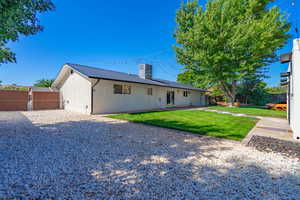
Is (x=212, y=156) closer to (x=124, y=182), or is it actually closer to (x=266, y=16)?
(x=124, y=182)

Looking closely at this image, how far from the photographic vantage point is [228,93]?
17.3 meters

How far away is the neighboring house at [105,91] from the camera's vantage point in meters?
9.05

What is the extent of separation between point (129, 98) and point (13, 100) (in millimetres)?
8968

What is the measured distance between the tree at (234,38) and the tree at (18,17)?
13906mm

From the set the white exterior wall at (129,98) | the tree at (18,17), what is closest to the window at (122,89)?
the white exterior wall at (129,98)

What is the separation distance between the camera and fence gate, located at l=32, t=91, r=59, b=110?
438 inches

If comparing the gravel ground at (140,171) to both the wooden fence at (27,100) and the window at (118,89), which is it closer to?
the window at (118,89)

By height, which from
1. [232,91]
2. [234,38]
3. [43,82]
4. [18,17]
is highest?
[234,38]

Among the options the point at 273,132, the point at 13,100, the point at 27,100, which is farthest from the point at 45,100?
the point at 273,132

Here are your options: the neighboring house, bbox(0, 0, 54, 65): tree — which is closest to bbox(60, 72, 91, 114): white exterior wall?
the neighboring house

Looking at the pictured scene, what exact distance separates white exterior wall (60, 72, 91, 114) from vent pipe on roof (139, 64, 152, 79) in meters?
6.39

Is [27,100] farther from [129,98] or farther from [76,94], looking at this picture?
[129,98]

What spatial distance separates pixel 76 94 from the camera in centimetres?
1029

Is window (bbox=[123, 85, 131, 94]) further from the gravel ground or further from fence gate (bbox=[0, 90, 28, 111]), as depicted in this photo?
fence gate (bbox=[0, 90, 28, 111])
